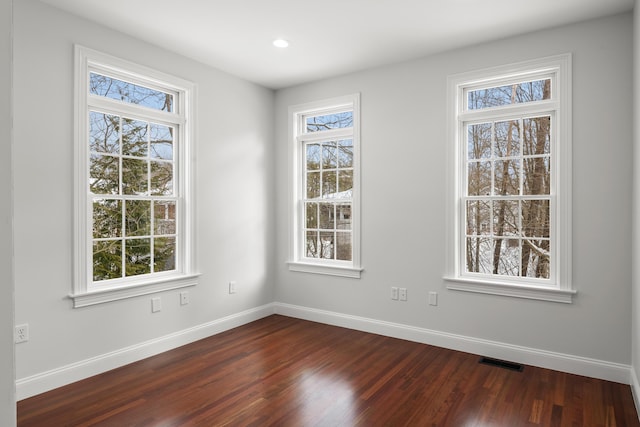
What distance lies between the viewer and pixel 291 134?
4.75 meters

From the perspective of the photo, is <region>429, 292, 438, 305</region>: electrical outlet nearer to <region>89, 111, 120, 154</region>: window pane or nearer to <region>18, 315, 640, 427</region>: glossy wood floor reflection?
<region>18, 315, 640, 427</region>: glossy wood floor reflection

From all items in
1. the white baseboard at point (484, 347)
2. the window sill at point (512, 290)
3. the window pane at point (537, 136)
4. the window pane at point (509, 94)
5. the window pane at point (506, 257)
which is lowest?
the white baseboard at point (484, 347)

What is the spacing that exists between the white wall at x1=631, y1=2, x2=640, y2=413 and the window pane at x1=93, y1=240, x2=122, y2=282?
383 cm

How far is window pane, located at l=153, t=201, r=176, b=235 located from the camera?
3.68 metres

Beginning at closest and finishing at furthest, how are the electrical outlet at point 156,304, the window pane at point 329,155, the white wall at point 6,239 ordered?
the white wall at point 6,239
the electrical outlet at point 156,304
the window pane at point 329,155

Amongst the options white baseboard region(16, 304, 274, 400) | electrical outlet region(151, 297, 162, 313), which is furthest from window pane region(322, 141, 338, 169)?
electrical outlet region(151, 297, 162, 313)

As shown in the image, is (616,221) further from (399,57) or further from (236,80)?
(236,80)

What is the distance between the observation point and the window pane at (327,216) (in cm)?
457

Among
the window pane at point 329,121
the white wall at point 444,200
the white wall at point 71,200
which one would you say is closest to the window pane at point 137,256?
the white wall at point 71,200

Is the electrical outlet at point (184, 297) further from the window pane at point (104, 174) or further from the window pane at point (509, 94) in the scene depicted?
the window pane at point (509, 94)

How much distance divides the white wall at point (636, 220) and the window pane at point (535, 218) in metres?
0.61

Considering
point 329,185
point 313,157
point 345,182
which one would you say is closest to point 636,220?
point 345,182

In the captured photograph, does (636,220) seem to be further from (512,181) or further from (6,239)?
(6,239)

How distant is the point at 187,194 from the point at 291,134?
1.50 m
